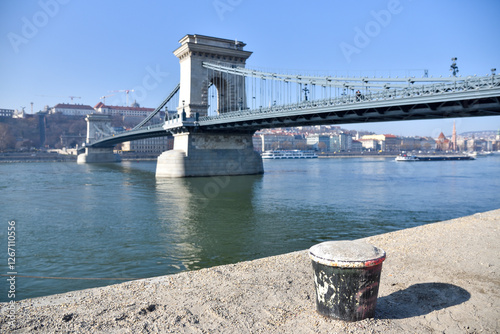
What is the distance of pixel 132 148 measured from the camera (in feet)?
363

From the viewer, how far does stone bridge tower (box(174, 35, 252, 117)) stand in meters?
39.5

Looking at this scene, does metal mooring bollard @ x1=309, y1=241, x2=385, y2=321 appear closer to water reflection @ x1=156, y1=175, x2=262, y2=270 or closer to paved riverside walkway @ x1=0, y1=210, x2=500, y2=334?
paved riverside walkway @ x1=0, y1=210, x2=500, y2=334

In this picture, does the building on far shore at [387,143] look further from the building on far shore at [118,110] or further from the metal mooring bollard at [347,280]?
the metal mooring bollard at [347,280]

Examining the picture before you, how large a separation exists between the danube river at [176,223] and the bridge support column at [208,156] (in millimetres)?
8893

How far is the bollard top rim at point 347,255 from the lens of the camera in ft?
13.1

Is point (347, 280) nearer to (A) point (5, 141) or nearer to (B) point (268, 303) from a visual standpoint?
(B) point (268, 303)

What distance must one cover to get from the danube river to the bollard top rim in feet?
16.5

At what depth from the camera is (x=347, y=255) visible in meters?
4.10

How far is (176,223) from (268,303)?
1068cm

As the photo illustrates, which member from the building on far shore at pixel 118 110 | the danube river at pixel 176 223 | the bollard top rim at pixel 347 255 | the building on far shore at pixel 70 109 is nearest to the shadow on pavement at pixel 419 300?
the bollard top rim at pixel 347 255

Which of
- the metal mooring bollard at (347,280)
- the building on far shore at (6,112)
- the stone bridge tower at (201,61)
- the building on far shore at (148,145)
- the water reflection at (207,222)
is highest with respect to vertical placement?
the building on far shore at (6,112)

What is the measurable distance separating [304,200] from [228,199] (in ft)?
14.0

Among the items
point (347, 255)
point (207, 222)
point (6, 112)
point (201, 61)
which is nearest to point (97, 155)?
point (201, 61)

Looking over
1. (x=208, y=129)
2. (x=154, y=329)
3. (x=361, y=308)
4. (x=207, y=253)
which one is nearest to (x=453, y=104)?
(x=207, y=253)
